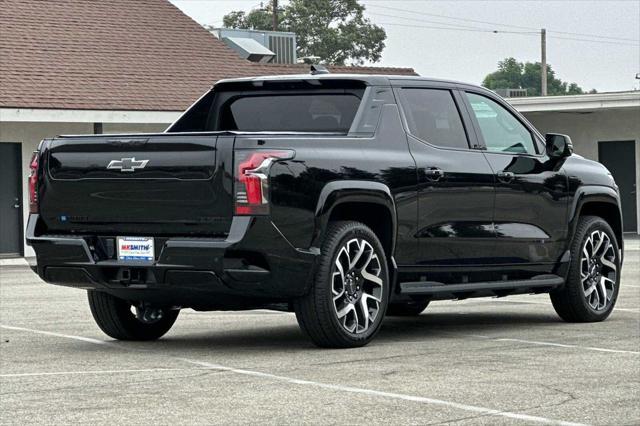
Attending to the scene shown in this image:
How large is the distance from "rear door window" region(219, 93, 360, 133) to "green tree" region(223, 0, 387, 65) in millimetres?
74993

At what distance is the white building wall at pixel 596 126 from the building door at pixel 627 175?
0.49 ft

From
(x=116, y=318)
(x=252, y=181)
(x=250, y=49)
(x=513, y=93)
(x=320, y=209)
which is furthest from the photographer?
(x=513, y=93)

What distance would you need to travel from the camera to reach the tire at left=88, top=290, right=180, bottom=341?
11.6 metres

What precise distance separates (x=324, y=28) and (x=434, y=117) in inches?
3046

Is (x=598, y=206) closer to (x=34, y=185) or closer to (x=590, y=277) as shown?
(x=590, y=277)

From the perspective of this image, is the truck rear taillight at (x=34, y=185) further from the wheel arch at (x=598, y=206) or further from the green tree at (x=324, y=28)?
the green tree at (x=324, y=28)

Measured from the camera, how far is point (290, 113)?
1183cm

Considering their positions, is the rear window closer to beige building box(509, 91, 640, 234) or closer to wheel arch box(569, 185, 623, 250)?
wheel arch box(569, 185, 623, 250)

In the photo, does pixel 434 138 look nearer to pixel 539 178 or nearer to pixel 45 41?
pixel 539 178

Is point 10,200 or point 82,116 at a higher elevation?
point 82,116

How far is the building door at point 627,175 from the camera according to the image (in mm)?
37906

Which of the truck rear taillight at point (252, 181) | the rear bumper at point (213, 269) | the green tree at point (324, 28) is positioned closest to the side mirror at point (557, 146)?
the rear bumper at point (213, 269)

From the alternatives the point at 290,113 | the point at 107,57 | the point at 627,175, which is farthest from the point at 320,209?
the point at 627,175

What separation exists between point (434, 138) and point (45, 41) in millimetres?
20504
